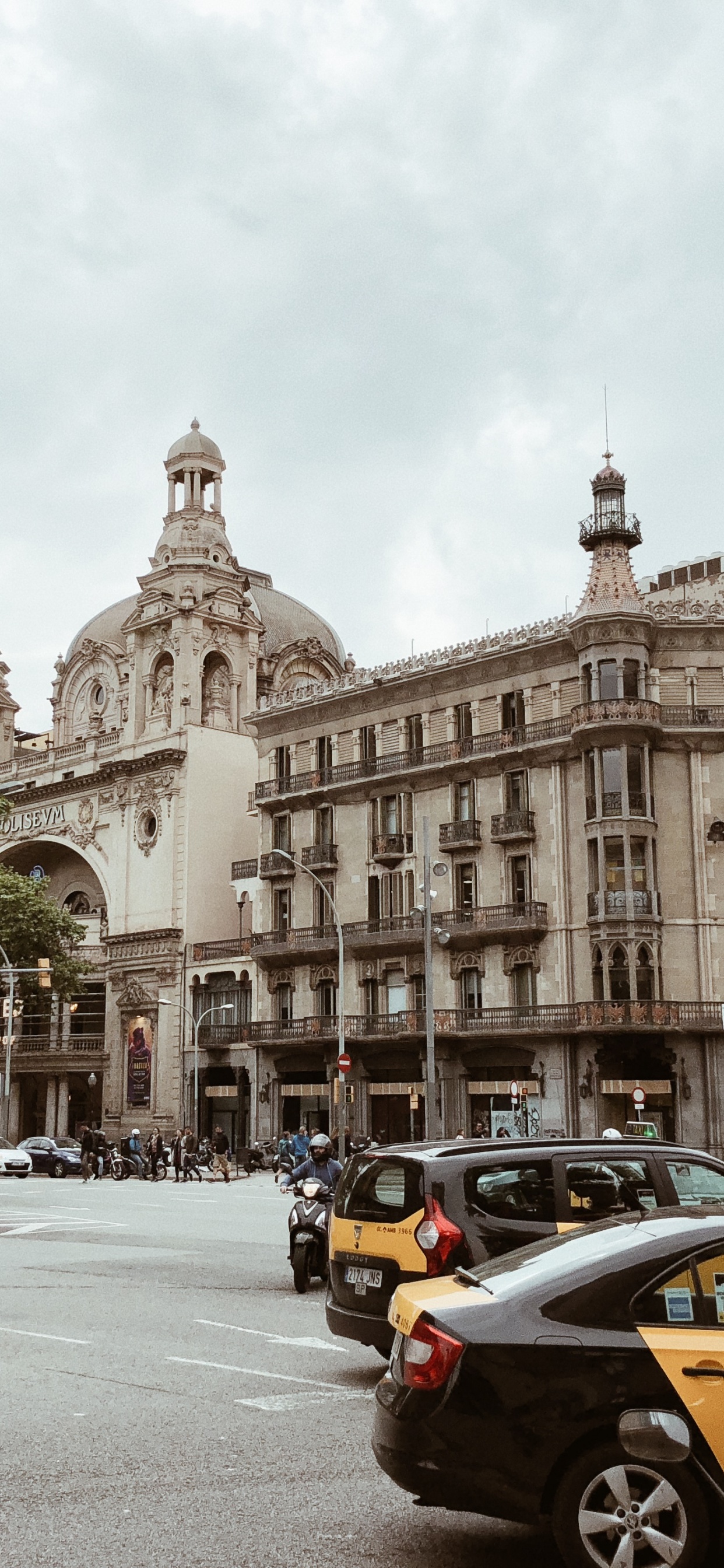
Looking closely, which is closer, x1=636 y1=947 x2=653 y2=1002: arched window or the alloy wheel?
the alloy wheel

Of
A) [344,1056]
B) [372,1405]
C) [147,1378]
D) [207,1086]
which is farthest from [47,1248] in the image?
[207,1086]

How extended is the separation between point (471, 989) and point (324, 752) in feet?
38.7

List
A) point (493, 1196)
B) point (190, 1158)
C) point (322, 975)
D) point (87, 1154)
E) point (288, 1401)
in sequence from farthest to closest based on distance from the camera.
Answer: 1. point (322, 975)
2. point (190, 1158)
3. point (87, 1154)
4. point (493, 1196)
5. point (288, 1401)

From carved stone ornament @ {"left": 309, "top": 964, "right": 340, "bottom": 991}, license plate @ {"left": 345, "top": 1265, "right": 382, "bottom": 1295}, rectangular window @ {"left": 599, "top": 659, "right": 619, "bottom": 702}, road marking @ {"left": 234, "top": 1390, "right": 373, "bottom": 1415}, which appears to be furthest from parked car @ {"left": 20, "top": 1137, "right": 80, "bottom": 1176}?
road marking @ {"left": 234, "top": 1390, "right": 373, "bottom": 1415}

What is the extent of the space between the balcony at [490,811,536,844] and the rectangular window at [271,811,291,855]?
10.4 meters

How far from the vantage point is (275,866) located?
56.4 meters

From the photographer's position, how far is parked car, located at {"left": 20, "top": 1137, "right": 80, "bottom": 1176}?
147 ft

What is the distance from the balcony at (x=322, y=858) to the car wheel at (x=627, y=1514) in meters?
48.1

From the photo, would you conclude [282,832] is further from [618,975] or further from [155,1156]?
[618,975]

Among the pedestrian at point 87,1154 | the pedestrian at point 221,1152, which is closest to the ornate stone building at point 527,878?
the pedestrian at point 221,1152

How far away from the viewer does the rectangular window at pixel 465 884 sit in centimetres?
4972

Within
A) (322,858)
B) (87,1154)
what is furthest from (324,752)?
(87,1154)

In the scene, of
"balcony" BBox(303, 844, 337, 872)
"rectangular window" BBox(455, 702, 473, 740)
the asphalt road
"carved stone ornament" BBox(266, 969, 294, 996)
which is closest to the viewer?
the asphalt road

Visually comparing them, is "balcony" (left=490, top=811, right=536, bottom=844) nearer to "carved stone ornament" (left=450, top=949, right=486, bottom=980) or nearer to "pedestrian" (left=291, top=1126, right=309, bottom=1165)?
"carved stone ornament" (left=450, top=949, right=486, bottom=980)
